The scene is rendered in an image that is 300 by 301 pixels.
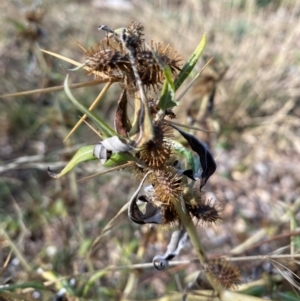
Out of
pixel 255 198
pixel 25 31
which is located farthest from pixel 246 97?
pixel 25 31

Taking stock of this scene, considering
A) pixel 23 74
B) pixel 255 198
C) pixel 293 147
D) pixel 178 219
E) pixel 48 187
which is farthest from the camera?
pixel 23 74

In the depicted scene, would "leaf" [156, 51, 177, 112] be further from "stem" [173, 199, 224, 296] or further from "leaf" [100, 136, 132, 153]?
"stem" [173, 199, 224, 296]

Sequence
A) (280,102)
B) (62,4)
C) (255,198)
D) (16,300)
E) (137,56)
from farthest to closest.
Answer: (62,4) → (280,102) → (255,198) → (16,300) → (137,56)

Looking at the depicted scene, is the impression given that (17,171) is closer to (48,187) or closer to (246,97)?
(48,187)

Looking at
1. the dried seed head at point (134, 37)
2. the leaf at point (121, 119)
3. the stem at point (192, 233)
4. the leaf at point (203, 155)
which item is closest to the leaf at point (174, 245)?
the stem at point (192, 233)

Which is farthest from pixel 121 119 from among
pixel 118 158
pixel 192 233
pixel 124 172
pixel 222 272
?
pixel 124 172

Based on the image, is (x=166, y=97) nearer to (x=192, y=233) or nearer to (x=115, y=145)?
(x=115, y=145)
